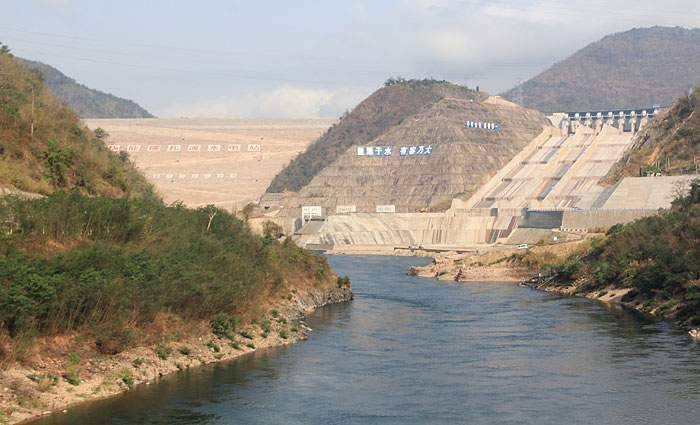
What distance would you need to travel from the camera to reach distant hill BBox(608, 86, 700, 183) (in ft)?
496

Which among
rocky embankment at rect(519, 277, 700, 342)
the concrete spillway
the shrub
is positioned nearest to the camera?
the shrub

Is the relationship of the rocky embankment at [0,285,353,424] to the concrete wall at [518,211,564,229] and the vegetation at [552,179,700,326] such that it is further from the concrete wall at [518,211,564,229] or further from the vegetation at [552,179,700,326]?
the concrete wall at [518,211,564,229]

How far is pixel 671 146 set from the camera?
160500mm

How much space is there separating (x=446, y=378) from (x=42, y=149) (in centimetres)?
3158

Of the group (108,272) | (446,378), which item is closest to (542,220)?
(446,378)

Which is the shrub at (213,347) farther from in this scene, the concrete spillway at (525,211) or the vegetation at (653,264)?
the concrete spillway at (525,211)

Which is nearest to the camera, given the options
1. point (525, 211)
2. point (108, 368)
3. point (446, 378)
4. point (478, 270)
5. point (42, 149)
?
point (108, 368)

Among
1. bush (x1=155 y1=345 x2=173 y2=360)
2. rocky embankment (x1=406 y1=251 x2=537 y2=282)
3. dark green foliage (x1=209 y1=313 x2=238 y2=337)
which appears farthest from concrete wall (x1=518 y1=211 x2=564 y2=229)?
bush (x1=155 y1=345 x2=173 y2=360)

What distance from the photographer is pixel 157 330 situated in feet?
140

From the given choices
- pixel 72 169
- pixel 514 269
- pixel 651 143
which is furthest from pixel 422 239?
pixel 72 169

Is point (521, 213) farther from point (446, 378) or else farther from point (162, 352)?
point (162, 352)

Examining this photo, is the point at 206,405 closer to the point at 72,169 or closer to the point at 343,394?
the point at 343,394

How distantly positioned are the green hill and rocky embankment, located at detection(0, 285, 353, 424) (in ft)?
47.7

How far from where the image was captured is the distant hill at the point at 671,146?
151250mm
